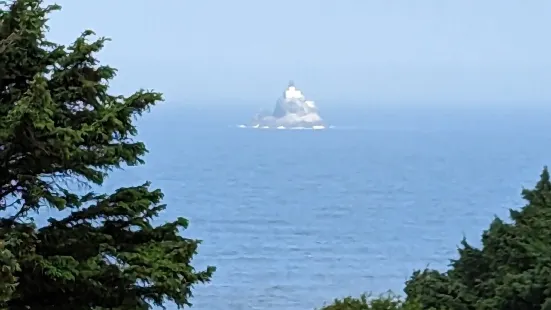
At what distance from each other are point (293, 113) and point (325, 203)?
3004 inches

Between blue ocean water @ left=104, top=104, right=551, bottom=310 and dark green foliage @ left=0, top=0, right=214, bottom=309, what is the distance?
8.18 metres

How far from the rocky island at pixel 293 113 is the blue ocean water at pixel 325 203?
8.20 meters

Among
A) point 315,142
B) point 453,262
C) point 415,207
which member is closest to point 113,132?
point 453,262

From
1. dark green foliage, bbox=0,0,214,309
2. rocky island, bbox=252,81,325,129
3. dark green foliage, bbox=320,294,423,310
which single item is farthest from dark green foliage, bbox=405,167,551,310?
rocky island, bbox=252,81,325,129

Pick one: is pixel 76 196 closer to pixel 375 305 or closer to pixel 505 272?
pixel 375 305

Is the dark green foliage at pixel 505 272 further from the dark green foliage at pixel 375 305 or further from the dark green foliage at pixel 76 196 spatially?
the dark green foliage at pixel 76 196

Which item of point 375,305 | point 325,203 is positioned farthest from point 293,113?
point 375,305

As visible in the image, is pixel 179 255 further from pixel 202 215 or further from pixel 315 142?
pixel 315 142

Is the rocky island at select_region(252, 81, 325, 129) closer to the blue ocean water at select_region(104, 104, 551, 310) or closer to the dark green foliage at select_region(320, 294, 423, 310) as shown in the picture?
the blue ocean water at select_region(104, 104, 551, 310)

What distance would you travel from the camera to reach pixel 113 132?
Result: 315 inches

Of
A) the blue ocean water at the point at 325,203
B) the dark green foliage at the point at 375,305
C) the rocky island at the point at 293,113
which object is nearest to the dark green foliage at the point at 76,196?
the dark green foliage at the point at 375,305

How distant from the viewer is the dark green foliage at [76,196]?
755 centimetres

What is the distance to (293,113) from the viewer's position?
466ft

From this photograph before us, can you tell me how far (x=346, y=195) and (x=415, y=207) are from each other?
8.35m
